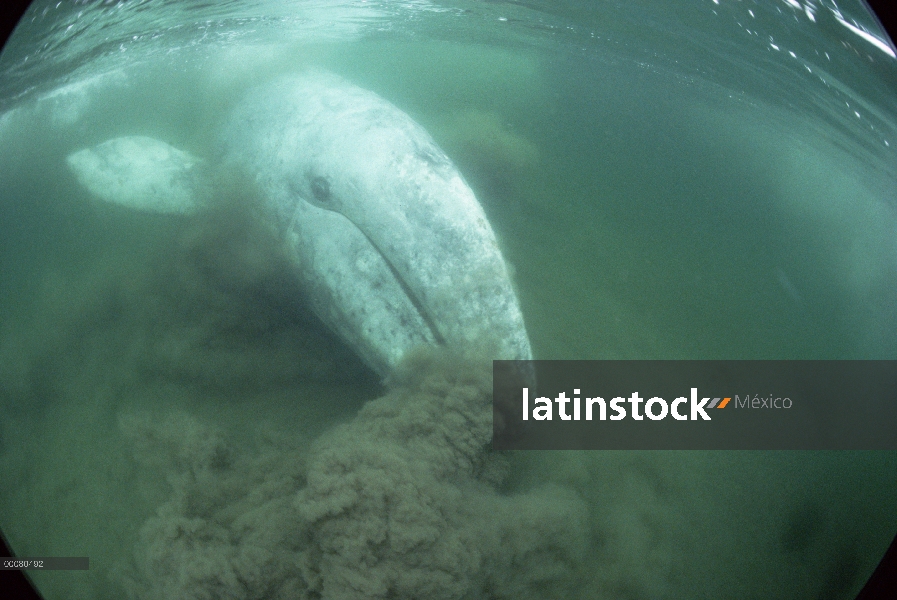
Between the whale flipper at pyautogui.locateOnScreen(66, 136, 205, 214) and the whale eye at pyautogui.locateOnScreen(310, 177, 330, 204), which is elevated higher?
the whale flipper at pyautogui.locateOnScreen(66, 136, 205, 214)

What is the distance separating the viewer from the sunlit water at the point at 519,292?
3453 mm

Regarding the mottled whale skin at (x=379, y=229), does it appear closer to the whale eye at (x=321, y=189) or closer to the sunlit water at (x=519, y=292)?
the whale eye at (x=321, y=189)

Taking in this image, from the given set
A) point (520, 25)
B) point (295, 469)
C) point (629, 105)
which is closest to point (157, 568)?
point (295, 469)

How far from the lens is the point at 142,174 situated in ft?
20.7

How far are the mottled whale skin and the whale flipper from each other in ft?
3.03

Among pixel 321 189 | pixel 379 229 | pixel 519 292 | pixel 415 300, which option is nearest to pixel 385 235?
pixel 379 229

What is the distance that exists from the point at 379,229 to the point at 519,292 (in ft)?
5.10

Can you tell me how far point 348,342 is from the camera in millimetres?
4148

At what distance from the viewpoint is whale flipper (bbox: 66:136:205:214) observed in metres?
6.06

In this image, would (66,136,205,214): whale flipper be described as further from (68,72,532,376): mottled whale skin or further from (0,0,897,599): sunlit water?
(68,72,532,376): mottled whale skin

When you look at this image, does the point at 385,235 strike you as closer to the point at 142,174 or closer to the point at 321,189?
the point at 321,189

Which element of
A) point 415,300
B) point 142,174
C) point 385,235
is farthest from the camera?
point 142,174

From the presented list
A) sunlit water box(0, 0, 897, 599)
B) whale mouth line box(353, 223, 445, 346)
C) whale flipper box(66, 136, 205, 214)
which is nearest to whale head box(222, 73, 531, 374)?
whale mouth line box(353, 223, 445, 346)

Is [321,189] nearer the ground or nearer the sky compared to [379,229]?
nearer the sky
